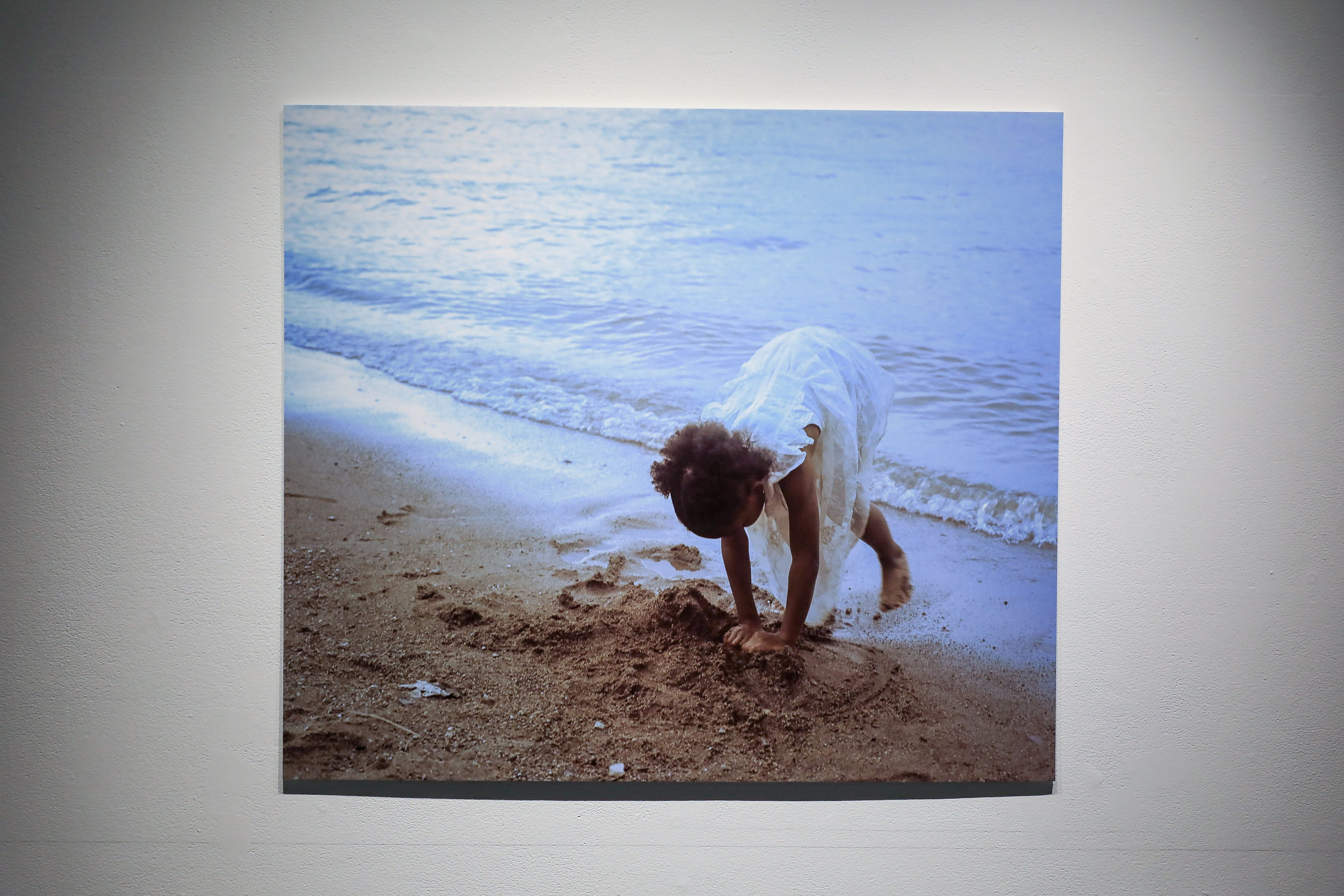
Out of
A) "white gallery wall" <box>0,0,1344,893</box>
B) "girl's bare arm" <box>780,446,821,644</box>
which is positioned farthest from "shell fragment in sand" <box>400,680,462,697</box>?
Answer: "girl's bare arm" <box>780,446,821,644</box>

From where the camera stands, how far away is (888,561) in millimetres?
1822

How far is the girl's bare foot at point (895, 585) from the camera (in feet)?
5.96

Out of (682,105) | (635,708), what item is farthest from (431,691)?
(682,105)

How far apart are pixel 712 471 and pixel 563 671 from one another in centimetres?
53

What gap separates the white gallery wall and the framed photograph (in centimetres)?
8

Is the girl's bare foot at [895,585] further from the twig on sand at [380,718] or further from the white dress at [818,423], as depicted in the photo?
the twig on sand at [380,718]

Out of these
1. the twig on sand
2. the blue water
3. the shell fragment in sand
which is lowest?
the twig on sand

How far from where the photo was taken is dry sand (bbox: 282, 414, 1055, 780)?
1.81 meters

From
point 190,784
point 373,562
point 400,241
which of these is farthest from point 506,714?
point 400,241

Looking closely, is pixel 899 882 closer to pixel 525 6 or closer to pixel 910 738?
pixel 910 738

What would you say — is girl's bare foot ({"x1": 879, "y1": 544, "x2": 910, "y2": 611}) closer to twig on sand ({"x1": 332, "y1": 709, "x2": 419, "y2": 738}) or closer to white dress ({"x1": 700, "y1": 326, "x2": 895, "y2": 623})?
white dress ({"x1": 700, "y1": 326, "x2": 895, "y2": 623})

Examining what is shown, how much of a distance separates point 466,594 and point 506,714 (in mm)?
266

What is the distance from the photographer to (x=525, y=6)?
6.09 ft

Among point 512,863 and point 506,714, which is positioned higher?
point 506,714
